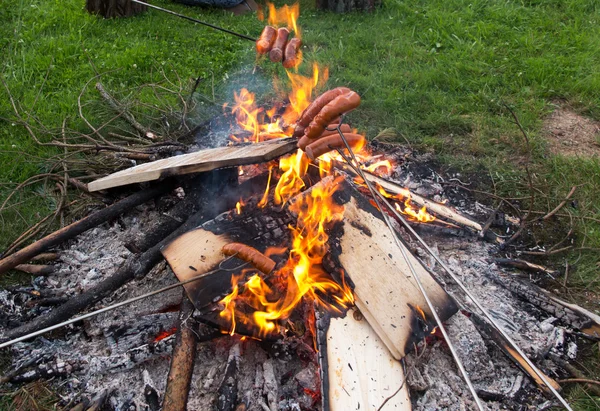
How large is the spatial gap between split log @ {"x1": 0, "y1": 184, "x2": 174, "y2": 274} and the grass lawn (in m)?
0.56

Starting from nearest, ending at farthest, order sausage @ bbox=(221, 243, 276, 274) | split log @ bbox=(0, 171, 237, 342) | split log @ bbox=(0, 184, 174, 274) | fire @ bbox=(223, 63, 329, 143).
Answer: sausage @ bbox=(221, 243, 276, 274) < split log @ bbox=(0, 171, 237, 342) < split log @ bbox=(0, 184, 174, 274) < fire @ bbox=(223, 63, 329, 143)

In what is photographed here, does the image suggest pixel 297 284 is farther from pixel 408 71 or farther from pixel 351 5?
pixel 351 5

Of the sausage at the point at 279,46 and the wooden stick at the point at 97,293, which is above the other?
the sausage at the point at 279,46

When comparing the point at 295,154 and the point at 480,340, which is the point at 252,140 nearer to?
the point at 295,154

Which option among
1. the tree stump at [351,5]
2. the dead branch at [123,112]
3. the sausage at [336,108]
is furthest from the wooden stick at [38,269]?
the tree stump at [351,5]

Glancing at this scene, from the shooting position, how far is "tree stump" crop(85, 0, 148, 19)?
6.54 m

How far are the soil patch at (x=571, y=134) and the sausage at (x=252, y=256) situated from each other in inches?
130

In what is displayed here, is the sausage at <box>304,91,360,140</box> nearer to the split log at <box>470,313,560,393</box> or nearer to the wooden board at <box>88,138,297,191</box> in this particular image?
the wooden board at <box>88,138,297,191</box>

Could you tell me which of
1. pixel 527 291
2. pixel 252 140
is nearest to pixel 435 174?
pixel 527 291

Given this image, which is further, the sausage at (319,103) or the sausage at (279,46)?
the sausage at (279,46)

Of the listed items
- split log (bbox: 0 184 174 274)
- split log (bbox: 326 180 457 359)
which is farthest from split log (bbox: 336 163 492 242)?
split log (bbox: 0 184 174 274)

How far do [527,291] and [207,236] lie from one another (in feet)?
7.06

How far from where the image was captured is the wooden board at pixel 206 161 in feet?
9.77

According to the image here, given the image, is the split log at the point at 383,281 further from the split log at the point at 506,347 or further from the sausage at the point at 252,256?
the sausage at the point at 252,256
